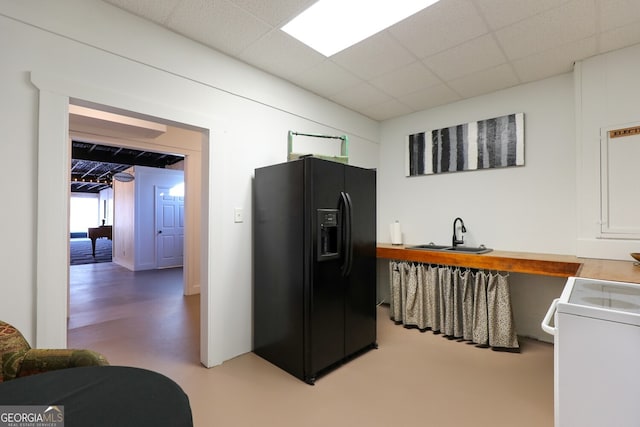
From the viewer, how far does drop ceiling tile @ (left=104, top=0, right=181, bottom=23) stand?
6.68ft

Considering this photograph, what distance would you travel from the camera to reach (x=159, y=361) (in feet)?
8.73

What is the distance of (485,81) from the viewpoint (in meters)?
3.23

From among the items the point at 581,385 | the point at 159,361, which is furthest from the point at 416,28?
the point at 159,361

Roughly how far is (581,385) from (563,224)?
2366 mm

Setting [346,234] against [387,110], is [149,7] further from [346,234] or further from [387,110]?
[387,110]

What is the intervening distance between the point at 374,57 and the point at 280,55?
2.84 feet

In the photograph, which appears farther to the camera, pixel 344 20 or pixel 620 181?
pixel 620 181

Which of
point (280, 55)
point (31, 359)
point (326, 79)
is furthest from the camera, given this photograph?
point (326, 79)

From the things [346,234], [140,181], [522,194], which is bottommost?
[346,234]

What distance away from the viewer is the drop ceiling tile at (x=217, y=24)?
210 centimetres

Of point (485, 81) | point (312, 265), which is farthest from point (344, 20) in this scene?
point (312, 265)

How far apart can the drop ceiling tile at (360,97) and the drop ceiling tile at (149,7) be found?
1924mm

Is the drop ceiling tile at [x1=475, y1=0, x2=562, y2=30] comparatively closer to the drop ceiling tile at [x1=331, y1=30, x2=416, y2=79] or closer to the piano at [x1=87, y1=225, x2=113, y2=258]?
the drop ceiling tile at [x1=331, y1=30, x2=416, y2=79]

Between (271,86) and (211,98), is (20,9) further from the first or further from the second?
(271,86)
